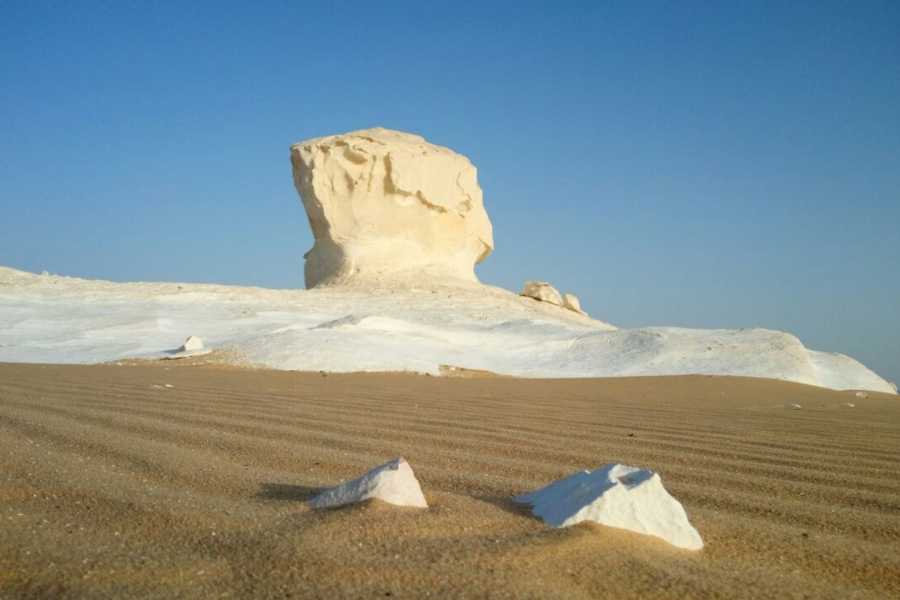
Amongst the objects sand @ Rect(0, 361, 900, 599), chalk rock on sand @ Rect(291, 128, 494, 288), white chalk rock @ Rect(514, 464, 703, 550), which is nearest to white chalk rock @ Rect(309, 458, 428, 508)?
sand @ Rect(0, 361, 900, 599)

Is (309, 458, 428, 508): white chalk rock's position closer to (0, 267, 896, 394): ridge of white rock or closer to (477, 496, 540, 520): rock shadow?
(477, 496, 540, 520): rock shadow

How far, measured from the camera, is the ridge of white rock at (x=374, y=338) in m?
9.34

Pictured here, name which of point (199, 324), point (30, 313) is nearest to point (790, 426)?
point (199, 324)

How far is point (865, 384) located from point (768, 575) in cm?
1004

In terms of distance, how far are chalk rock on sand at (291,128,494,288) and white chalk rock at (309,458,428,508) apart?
60.8ft

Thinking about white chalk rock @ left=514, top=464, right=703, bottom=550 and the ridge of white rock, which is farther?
the ridge of white rock

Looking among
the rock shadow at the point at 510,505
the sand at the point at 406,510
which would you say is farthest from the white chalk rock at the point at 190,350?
the rock shadow at the point at 510,505

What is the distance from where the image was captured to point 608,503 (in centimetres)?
177

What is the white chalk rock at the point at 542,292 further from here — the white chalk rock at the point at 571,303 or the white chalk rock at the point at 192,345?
the white chalk rock at the point at 192,345

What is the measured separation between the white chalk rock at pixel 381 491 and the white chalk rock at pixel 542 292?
19152mm

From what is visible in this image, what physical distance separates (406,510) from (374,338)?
8.37 metres

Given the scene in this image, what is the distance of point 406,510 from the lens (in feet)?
5.98

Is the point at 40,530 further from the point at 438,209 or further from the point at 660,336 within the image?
the point at 438,209

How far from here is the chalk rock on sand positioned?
2122cm
